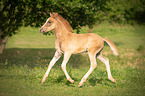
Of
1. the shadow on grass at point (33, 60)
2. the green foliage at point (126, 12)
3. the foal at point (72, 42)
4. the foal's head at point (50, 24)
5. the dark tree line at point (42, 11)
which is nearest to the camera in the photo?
the foal's head at point (50, 24)

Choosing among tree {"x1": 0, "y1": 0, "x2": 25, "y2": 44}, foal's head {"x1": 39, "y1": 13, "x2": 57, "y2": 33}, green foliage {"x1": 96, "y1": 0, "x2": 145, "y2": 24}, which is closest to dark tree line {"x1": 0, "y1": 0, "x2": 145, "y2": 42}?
tree {"x1": 0, "y1": 0, "x2": 25, "y2": 44}

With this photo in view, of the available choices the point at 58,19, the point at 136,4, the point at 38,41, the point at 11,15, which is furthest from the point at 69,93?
the point at 136,4

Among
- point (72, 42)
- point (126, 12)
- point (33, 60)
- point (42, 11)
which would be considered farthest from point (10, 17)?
point (126, 12)

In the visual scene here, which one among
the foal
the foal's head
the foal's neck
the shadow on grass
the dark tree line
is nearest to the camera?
the foal's head

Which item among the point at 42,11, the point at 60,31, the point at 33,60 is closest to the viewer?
the point at 60,31

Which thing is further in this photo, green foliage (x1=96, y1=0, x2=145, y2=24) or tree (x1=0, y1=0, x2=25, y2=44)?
green foliage (x1=96, y1=0, x2=145, y2=24)

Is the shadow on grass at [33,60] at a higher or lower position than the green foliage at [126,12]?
higher

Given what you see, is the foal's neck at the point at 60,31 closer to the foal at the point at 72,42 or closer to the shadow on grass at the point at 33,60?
the foal at the point at 72,42

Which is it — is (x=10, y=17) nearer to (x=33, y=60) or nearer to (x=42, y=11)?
(x=42, y=11)

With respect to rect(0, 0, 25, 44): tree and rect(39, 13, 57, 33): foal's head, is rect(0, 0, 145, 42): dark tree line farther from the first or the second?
rect(39, 13, 57, 33): foal's head

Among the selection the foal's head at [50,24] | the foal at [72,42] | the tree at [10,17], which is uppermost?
the foal's head at [50,24]

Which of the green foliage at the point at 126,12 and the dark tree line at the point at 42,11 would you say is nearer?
the dark tree line at the point at 42,11

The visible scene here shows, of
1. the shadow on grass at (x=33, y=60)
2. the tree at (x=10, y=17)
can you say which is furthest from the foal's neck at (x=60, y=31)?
the tree at (x=10, y=17)

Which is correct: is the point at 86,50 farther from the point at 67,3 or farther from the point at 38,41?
the point at 38,41
